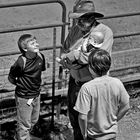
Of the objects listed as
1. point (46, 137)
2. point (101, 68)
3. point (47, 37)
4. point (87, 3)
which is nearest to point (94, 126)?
point (101, 68)

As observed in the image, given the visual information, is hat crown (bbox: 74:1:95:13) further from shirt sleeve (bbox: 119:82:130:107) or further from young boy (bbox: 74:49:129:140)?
shirt sleeve (bbox: 119:82:130:107)

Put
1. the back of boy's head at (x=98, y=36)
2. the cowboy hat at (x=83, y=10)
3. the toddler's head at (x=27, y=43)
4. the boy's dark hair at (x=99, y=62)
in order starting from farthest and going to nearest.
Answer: the toddler's head at (x=27, y=43), the cowboy hat at (x=83, y=10), the back of boy's head at (x=98, y=36), the boy's dark hair at (x=99, y=62)

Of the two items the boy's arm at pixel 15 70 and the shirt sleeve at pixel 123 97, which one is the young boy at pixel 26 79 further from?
the shirt sleeve at pixel 123 97

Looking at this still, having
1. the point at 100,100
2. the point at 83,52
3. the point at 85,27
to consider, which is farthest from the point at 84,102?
the point at 85,27

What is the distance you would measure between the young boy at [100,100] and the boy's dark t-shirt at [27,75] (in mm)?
1012

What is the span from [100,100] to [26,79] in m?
1.18

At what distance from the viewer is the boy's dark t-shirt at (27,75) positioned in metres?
4.34

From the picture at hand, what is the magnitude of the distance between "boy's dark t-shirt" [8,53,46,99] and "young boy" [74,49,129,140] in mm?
1012

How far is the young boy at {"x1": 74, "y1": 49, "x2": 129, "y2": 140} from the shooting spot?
3.53 metres

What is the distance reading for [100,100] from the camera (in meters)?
3.56

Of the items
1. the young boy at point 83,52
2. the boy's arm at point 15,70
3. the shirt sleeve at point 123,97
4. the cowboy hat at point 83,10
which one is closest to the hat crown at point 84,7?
the cowboy hat at point 83,10

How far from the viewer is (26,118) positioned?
460cm

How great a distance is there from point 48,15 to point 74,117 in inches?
237

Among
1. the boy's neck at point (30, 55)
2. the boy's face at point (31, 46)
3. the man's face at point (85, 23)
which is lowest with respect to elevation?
the boy's neck at point (30, 55)
